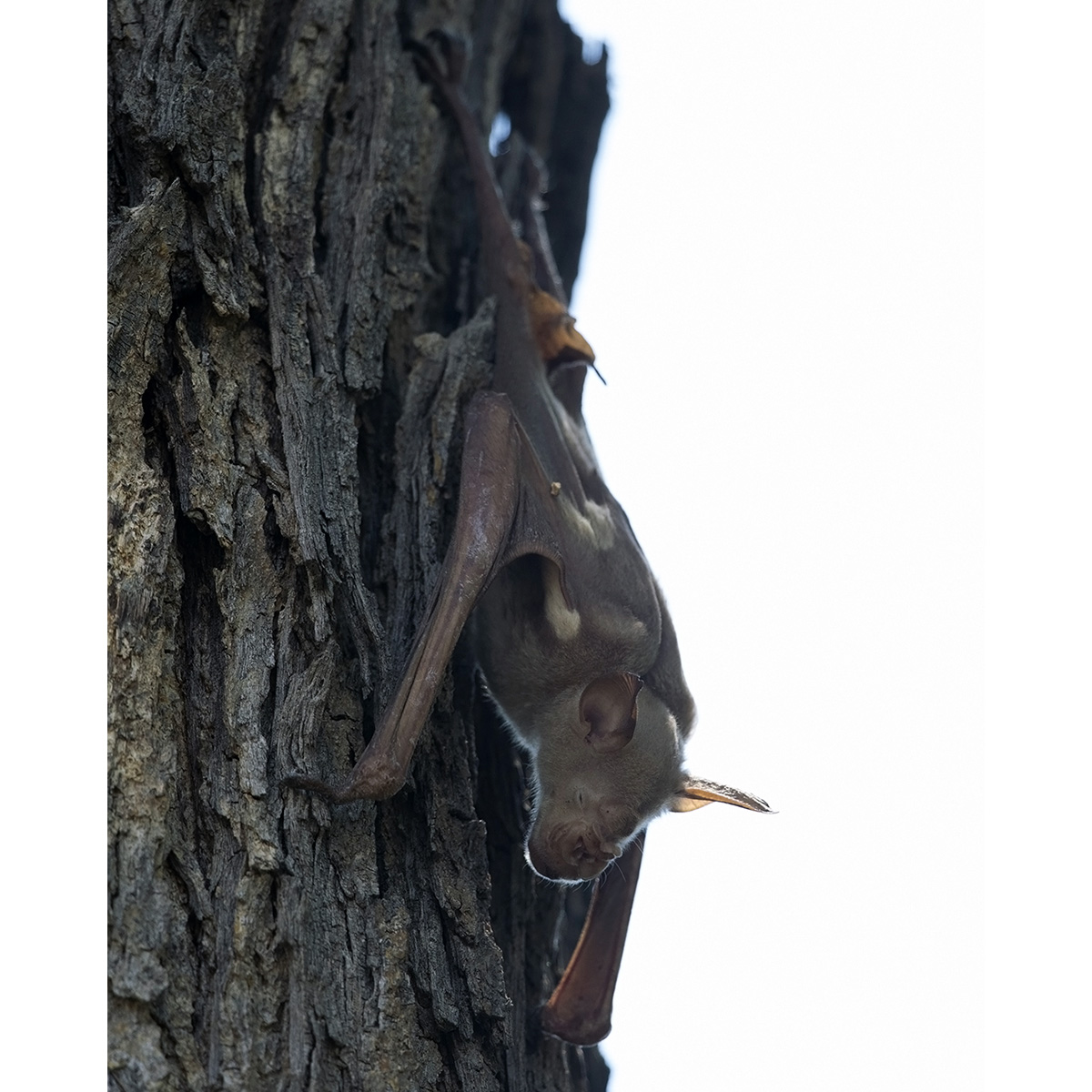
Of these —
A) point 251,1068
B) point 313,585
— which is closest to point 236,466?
point 313,585

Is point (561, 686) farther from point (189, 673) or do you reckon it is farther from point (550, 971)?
point (189, 673)

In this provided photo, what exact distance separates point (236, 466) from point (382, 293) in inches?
46.6

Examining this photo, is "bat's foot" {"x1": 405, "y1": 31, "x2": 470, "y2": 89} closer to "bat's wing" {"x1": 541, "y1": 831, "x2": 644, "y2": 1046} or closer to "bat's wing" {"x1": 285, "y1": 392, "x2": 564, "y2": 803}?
"bat's wing" {"x1": 285, "y1": 392, "x2": 564, "y2": 803}

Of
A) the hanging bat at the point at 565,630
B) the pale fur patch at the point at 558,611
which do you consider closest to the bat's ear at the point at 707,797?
the hanging bat at the point at 565,630

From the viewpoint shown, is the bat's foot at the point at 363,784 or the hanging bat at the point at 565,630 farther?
the hanging bat at the point at 565,630

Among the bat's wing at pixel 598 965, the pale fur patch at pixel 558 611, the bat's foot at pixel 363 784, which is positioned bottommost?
the bat's wing at pixel 598 965

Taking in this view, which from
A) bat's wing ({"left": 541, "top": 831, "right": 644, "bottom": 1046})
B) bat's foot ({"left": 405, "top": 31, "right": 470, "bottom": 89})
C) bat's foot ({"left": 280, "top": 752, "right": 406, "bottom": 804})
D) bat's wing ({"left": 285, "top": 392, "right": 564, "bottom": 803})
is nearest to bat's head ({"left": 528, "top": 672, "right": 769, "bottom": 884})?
bat's wing ({"left": 541, "top": 831, "right": 644, "bottom": 1046})

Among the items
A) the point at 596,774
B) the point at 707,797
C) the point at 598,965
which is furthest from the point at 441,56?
the point at 598,965

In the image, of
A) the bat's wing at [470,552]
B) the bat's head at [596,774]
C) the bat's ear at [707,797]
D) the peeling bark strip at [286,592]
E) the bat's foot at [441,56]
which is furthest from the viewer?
the bat's foot at [441,56]

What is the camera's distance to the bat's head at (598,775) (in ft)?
14.7

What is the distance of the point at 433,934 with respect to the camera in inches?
139

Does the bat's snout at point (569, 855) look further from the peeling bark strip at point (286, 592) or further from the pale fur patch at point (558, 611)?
the pale fur patch at point (558, 611)

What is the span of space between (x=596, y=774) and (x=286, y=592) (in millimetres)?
1643

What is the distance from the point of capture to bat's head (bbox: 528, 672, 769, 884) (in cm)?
447
